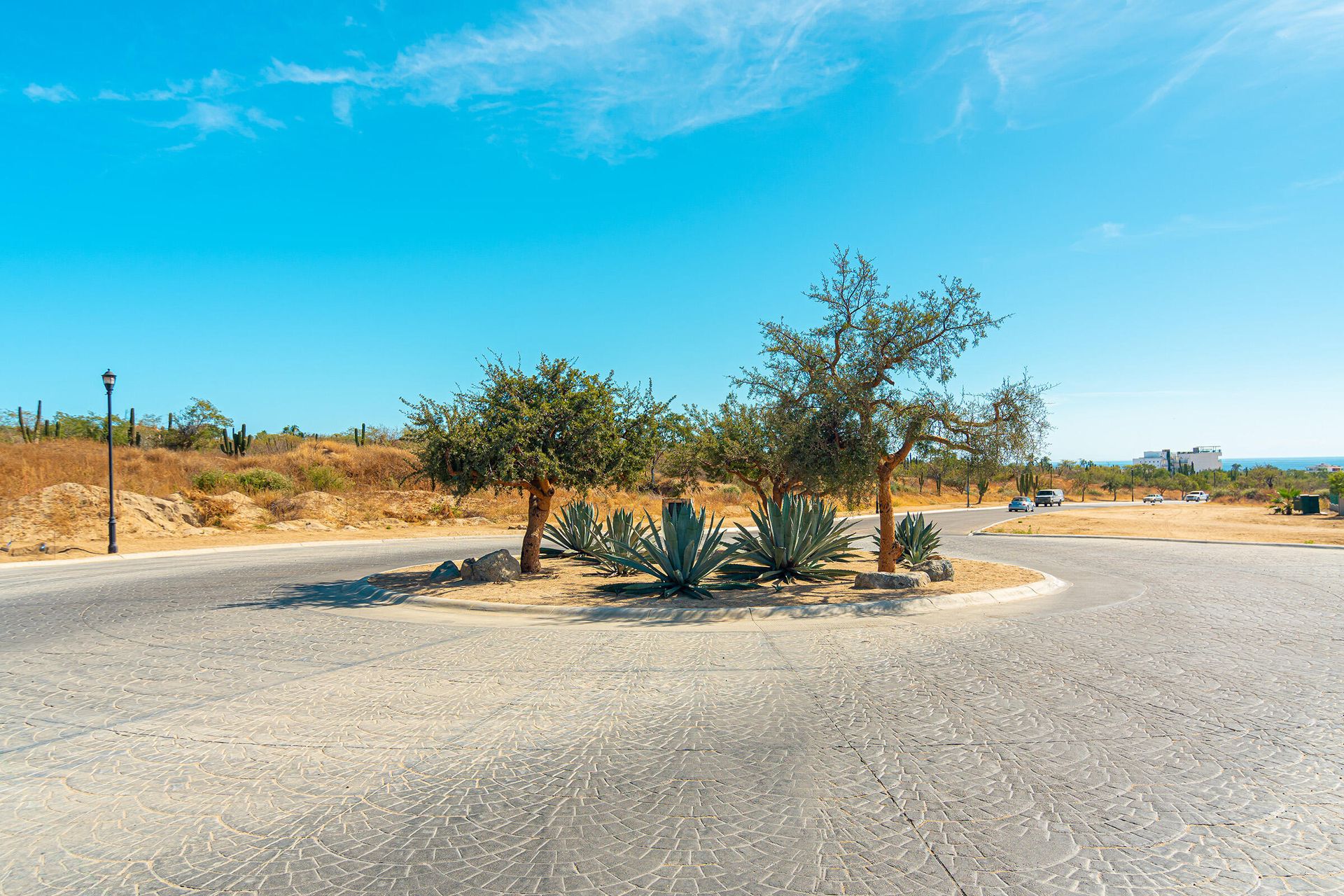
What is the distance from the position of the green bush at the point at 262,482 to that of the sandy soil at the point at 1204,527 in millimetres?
33608

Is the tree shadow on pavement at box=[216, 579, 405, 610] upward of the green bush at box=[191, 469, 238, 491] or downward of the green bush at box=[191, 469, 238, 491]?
downward

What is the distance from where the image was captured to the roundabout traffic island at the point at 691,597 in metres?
10.1

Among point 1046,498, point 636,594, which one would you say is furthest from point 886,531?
point 1046,498

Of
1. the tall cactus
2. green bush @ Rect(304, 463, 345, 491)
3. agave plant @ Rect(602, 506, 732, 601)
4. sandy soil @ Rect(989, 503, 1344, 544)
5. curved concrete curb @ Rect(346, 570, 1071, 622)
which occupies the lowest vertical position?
sandy soil @ Rect(989, 503, 1344, 544)

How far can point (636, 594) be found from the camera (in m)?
11.3

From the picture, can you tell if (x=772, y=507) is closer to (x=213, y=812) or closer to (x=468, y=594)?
(x=468, y=594)

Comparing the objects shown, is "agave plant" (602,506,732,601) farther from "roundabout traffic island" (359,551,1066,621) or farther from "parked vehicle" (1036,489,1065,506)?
"parked vehicle" (1036,489,1065,506)

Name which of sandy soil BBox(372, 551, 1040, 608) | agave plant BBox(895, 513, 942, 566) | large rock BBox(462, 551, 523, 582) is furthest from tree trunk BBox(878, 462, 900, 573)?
large rock BBox(462, 551, 523, 582)

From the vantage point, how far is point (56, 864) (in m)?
3.37

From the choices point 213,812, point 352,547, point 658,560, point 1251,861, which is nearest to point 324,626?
point 658,560

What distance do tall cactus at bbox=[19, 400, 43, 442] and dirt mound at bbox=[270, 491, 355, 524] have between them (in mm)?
17461

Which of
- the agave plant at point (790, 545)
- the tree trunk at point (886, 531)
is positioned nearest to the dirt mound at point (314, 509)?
the agave plant at point (790, 545)

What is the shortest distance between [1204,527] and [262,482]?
42741 millimetres

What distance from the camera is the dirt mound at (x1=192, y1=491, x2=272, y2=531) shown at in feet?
95.9
